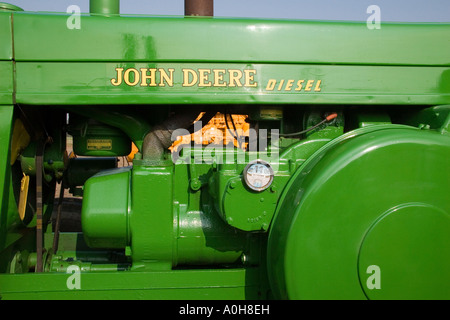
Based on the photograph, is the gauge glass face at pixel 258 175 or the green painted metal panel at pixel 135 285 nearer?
the gauge glass face at pixel 258 175

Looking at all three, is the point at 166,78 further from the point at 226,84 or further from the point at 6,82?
the point at 6,82

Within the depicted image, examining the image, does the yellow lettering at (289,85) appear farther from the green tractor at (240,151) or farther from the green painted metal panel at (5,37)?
the green painted metal panel at (5,37)

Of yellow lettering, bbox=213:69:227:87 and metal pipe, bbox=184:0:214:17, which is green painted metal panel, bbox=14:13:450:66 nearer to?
yellow lettering, bbox=213:69:227:87

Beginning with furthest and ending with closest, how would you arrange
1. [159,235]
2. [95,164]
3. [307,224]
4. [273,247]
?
[95,164], [159,235], [273,247], [307,224]

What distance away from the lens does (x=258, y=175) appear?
208cm

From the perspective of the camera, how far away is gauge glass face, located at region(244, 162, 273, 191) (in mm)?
2068

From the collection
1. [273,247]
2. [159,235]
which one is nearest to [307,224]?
[273,247]

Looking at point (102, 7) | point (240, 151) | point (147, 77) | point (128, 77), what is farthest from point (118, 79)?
point (240, 151)

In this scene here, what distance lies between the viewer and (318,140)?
2326mm

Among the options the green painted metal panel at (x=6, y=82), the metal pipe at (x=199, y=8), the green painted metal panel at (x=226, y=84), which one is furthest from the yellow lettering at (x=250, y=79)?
the green painted metal panel at (x=6, y=82)

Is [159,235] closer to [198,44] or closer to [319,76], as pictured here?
[198,44]

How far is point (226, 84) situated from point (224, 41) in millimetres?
240

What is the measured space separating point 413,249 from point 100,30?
2.03m

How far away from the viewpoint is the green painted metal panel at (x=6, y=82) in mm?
2068
